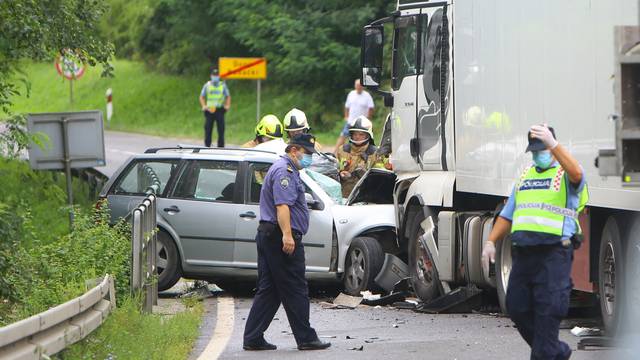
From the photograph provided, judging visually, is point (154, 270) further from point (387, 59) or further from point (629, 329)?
point (387, 59)

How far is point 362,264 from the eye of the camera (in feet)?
47.4

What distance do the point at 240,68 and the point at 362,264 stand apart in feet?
78.5

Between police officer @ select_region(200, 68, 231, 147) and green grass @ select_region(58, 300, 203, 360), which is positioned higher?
police officer @ select_region(200, 68, 231, 147)

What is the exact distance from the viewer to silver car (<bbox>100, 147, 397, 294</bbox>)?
14.7 m

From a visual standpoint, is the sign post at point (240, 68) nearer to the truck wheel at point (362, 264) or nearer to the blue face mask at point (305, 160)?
the truck wheel at point (362, 264)

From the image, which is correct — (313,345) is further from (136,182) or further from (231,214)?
(136,182)

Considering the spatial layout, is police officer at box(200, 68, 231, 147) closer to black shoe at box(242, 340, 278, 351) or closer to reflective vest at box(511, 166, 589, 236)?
black shoe at box(242, 340, 278, 351)

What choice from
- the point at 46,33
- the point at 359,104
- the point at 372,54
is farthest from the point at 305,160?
the point at 359,104

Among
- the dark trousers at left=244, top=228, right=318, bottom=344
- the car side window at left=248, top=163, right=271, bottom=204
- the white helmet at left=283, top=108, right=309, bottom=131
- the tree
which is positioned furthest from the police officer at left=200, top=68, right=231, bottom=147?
the dark trousers at left=244, top=228, right=318, bottom=344

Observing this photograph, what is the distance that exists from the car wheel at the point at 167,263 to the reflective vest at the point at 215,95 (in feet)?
53.7

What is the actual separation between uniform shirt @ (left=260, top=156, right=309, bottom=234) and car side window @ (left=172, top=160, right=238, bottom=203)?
4.32 m

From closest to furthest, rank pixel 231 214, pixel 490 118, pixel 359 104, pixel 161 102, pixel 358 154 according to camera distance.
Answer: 1. pixel 490 118
2. pixel 231 214
3. pixel 358 154
4. pixel 359 104
5. pixel 161 102

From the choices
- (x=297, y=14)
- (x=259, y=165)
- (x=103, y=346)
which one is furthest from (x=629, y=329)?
(x=297, y=14)

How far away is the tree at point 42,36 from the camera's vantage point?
15.7 meters
